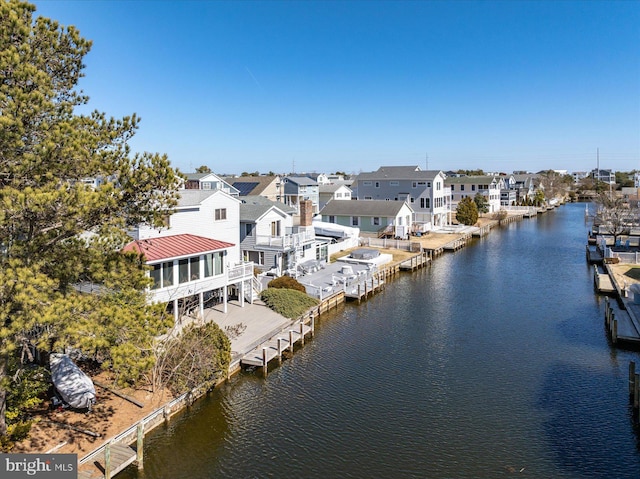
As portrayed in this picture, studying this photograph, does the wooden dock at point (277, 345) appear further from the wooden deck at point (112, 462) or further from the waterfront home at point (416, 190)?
the waterfront home at point (416, 190)

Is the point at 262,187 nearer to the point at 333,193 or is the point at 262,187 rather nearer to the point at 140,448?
the point at 333,193

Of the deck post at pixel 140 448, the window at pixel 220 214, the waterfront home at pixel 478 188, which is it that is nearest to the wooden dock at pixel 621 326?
the window at pixel 220 214

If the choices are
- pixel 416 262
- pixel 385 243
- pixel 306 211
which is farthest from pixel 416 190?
pixel 306 211

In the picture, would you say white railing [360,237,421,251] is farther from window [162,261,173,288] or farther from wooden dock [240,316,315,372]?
window [162,261,173,288]

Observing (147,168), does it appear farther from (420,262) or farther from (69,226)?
(420,262)

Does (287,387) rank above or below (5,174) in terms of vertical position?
below

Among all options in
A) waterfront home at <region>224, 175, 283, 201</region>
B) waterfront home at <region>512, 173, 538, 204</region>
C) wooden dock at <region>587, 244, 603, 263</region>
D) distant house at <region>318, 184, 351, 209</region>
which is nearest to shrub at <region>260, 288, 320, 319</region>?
wooden dock at <region>587, 244, 603, 263</region>

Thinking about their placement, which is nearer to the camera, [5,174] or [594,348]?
[5,174]

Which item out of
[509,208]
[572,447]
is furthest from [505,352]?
[509,208]
